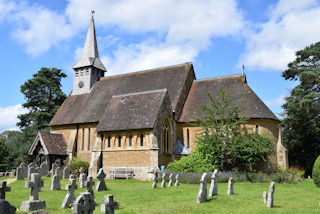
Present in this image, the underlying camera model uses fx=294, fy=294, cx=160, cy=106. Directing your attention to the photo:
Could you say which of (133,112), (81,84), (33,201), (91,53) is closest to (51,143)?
(81,84)

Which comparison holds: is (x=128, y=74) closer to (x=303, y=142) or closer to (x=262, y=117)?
(x=262, y=117)

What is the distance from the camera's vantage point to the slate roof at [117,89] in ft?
99.4

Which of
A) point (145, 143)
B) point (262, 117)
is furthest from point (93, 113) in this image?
point (262, 117)

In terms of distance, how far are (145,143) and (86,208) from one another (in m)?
18.2

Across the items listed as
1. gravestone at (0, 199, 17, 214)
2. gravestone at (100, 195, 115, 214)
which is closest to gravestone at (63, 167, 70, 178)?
gravestone at (100, 195, 115, 214)

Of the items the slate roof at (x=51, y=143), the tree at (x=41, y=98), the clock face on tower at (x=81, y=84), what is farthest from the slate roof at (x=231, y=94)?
the tree at (x=41, y=98)

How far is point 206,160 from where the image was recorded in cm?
2277

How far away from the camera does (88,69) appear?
36625mm

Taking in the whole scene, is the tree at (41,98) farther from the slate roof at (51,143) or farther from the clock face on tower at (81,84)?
the slate roof at (51,143)

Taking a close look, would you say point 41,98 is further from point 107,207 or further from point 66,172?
point 107,207

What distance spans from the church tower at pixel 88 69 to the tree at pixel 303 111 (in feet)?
72.8

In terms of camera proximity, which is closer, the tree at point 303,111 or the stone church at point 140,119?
the stone church at point 140,119

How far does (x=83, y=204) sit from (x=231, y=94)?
23500 mm

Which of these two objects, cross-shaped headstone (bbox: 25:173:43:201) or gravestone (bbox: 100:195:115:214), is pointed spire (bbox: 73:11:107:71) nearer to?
cross-shaped headstone (bbox: 25:173:43:201)
